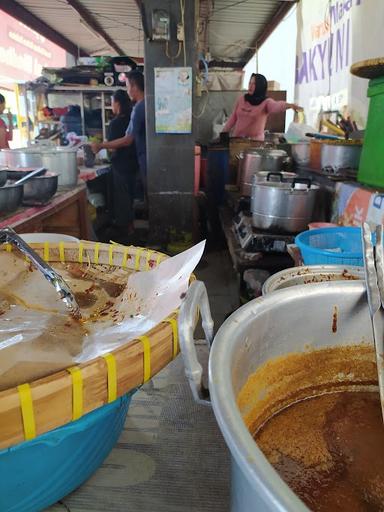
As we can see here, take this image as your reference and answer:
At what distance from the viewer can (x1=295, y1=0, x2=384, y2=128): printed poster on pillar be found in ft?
15.1

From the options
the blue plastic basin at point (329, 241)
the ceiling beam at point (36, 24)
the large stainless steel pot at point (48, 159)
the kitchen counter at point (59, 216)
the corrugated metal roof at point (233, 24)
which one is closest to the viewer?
the blue plastic basin at point (329, 241)

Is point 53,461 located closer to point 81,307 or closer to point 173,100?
point 81,307

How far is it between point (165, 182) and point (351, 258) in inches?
147

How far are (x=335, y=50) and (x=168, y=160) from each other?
2.87 metres

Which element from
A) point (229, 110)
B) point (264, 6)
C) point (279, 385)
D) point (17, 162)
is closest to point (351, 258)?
point (279, 385)

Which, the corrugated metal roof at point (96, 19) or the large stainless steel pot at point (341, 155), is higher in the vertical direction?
the corrugated metal roof at point (96, 19)

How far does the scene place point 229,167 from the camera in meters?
5.27

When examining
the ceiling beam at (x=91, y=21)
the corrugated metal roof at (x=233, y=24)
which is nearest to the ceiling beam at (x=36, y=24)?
the ceiling beam at (x=91, y=21)

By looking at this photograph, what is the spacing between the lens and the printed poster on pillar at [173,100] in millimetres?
4555

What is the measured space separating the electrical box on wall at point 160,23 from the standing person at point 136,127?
2.35ft

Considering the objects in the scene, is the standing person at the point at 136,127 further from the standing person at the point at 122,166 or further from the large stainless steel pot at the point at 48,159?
the large stainless steel pot at the point at 48,159

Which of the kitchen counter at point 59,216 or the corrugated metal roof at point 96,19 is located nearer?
the kitchen counter at point 59,216

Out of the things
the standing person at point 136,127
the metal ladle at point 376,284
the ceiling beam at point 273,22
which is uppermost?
the ceiling beam at point 273,22

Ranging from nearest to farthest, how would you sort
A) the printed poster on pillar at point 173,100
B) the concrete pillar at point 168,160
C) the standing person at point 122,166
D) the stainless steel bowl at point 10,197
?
the stainless steel bowl at point 10,197 < the concrete pillar at point 168,160 < the printed poster on pillar at point 173,100 < the standing person at point 122,166
